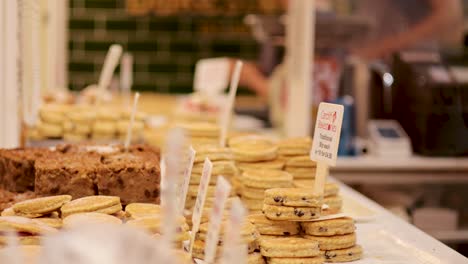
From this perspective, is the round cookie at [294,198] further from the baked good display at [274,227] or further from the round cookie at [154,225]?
the round cookie at [154,225]

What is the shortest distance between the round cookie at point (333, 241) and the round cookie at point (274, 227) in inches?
1.7

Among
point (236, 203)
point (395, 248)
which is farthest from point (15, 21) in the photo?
point (236, 203)

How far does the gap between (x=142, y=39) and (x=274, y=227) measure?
23.4 feet

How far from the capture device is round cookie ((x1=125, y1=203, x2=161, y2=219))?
1.92 meters

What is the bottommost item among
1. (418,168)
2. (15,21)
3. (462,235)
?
(462,235)

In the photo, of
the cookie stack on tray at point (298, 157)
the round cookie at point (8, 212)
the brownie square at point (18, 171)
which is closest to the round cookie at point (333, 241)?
the cookie stack on tray at point (298, 157)

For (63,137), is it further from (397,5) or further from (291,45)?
(397,5)

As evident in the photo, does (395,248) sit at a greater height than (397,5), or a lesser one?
lesser

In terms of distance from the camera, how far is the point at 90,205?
189 centimetres

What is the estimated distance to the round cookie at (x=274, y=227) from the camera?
191 cm

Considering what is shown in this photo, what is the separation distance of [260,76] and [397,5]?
5.14ft

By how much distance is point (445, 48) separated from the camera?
205 inches

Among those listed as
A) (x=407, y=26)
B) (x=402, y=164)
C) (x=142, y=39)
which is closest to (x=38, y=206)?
(x=402, y=164)

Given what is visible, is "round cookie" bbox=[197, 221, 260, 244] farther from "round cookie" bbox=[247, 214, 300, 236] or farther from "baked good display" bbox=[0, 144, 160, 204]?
"baked good display" bbox=[0, 144, 160, 204]
